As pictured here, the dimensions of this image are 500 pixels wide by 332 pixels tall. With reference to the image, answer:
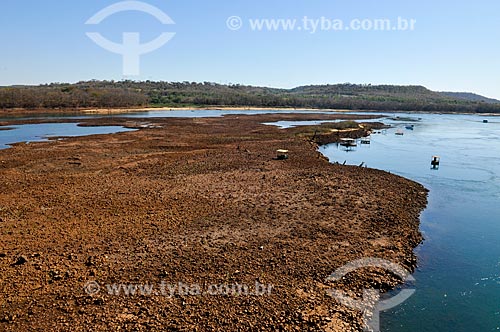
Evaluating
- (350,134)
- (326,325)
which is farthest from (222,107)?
(326,325)

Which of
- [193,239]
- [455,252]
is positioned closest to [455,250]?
[455,252]

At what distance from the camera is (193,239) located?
1128 cm

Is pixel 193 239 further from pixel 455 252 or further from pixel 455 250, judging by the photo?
pixel 455 250

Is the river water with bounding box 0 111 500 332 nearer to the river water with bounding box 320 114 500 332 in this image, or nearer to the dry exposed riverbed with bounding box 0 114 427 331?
the river water with bounding box 320 114 500 332

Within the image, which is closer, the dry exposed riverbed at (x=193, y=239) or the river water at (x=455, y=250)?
the dry exposed riverbed at (x=193, y=239)

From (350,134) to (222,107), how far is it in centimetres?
8062

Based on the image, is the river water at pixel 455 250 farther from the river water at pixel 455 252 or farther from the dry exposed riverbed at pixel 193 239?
the dry exposed riverbed at pixel 193 239

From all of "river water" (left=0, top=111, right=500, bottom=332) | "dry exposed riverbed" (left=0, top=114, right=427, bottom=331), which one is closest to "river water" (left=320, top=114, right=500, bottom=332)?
"river water" (left=0, top=111, right=500, bottom=332)

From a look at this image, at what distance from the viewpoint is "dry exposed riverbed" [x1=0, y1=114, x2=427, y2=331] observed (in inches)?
302

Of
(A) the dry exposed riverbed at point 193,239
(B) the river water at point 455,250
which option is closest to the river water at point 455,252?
(B) the river water at point 455,250

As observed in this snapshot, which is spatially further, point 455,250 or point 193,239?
point 455,250

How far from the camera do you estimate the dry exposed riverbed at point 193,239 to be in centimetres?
766

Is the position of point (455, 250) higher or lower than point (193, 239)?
lower

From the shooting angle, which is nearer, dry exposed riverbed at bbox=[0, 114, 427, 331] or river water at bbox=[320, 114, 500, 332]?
dry exposed riverbed at bbox=[0, 114, 427, 331]
